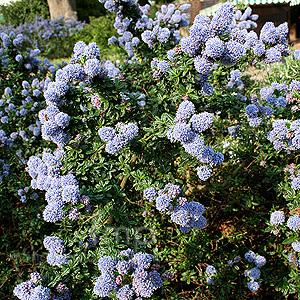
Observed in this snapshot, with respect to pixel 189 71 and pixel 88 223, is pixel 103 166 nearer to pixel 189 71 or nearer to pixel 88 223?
pixel 88 223

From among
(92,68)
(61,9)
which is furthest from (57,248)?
(61,9)

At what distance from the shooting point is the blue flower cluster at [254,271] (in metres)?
2.26

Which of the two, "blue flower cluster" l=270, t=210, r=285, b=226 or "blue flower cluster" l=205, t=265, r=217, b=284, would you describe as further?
"blue flower cluster" l=205, t=265, r=217, b=284

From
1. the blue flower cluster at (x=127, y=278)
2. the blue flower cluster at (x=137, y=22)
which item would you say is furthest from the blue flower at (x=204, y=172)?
the blue flower cluster at (x=137, y=22)

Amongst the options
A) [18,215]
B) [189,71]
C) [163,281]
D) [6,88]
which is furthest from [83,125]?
[6,88]

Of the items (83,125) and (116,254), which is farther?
(83,125)

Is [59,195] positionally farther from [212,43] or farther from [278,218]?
[278,218]

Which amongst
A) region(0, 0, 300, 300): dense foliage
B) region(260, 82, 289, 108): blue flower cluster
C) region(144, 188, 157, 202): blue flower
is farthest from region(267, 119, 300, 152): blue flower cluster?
region(144, 188, 157, 202): blue flower

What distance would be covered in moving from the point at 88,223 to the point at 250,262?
4.35 ft

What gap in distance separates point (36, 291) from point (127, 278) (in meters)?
0.49

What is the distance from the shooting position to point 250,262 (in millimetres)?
2346

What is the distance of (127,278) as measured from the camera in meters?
1.51

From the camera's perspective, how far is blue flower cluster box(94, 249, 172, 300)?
4.72 feet

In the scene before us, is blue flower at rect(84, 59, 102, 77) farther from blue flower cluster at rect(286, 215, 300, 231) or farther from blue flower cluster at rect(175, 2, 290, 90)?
blue flower cluster at rect(286, 215, 300, 231)
